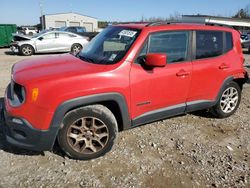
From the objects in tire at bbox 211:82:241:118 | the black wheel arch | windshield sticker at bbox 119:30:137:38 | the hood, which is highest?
windshield sticker at bbox 119:30:137:38

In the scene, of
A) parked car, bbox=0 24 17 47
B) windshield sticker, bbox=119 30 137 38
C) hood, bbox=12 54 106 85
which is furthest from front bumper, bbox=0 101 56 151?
parked car, bbox=0 24 17 47

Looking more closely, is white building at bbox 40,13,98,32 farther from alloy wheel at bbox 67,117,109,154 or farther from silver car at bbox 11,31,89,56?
alloy wheel at bbox 67,117,109,154

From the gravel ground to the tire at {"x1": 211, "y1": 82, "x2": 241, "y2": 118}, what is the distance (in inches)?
17.9

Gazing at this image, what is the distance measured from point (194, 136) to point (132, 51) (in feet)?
5.96

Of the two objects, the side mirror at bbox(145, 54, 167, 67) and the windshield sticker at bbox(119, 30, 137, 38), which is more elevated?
the windshield sticker at bbox(119, 30, 137, 38)

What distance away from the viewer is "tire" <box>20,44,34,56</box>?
578 inches

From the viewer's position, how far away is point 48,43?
15.0 m

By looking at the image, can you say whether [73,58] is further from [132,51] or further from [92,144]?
[92,144]

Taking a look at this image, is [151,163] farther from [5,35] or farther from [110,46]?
[5,35]

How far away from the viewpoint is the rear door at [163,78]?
3.71 meters

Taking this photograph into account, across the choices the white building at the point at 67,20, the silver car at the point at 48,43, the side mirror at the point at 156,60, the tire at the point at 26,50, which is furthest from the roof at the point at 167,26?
the white building at the point at 67,20

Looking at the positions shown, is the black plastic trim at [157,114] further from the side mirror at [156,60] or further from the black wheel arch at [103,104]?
the side mirror at [156,60]

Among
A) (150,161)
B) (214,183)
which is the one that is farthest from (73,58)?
(214,183)

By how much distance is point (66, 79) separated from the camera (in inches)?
128
